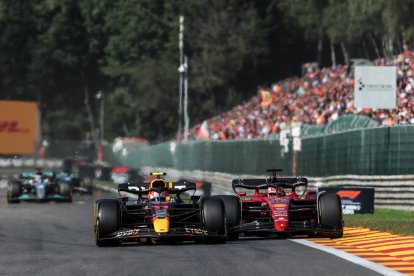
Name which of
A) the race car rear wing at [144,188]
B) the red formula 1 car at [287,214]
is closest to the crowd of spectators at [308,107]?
the red formula 1 car at [287,214]

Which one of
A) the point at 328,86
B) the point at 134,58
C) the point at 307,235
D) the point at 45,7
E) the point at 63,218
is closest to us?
the point at 307,235

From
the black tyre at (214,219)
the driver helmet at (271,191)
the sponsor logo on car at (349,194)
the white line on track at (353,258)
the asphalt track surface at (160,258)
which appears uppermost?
the driver helmet at (271,191)

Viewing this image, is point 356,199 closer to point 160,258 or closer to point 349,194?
point 349,194

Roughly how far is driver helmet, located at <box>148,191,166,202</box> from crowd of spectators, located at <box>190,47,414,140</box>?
55.5 feet

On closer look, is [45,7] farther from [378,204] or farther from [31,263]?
[31,263]

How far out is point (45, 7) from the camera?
132m

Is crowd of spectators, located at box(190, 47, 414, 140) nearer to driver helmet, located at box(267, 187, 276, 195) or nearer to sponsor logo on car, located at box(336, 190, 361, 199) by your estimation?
sponsor logo on car, located at box(336, 190, 361, 199)

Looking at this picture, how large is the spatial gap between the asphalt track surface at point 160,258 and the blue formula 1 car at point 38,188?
16.7m

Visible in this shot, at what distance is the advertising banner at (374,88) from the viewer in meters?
32.7

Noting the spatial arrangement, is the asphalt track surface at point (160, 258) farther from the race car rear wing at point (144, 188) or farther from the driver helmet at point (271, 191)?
the race car rear wing at point (144, 188)

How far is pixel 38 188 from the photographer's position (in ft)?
129

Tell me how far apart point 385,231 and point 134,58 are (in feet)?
333

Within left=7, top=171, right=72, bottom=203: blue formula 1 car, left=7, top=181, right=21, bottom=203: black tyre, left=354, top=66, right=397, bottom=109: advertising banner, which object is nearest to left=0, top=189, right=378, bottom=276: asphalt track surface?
left=354, top=66, right=397, bottom=109: advertising banner

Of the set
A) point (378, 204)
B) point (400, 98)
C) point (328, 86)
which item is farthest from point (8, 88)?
point (378, 204)
